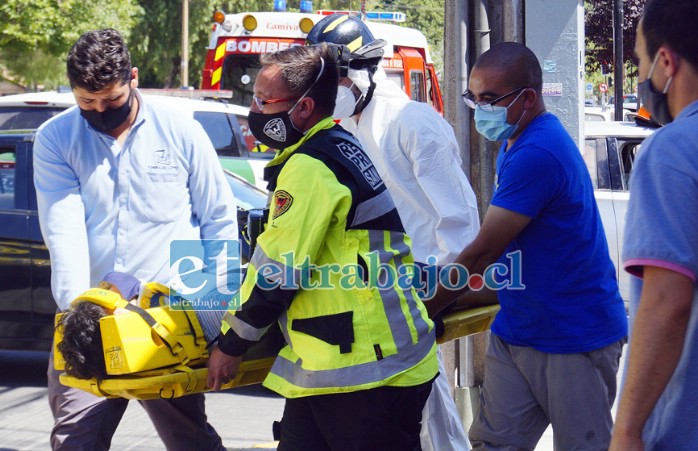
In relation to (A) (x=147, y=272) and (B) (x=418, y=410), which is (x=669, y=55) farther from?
(A) (x=147, y=272)

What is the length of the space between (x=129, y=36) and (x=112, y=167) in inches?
1028

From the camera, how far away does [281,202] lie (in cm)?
287

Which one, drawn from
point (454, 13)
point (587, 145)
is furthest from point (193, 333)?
point (587, 145)

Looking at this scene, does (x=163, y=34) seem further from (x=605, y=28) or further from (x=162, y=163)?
(x=162, y=163)

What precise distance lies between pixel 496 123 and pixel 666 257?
1.79 metres

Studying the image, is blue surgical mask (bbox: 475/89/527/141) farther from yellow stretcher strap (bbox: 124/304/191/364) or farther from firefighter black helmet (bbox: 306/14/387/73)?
yellow stretcher strap (bbox: 124/304/191/364)

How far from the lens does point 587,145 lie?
8609 millimetres

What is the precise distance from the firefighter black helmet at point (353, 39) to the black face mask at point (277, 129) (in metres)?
1.33

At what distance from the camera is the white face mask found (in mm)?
4371

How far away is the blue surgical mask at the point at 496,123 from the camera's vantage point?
372 cm

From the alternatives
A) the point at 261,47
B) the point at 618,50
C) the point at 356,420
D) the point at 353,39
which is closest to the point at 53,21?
the point at 261,47

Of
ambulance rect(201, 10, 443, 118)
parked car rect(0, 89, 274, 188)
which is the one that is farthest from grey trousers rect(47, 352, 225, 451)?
ambulance rect(201, 10, 443, 118)

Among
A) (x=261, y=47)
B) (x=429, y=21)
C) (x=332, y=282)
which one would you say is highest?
(x=429, y=21)

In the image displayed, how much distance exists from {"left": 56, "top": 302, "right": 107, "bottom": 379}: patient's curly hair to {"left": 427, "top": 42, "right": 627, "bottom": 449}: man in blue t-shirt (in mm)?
1194
